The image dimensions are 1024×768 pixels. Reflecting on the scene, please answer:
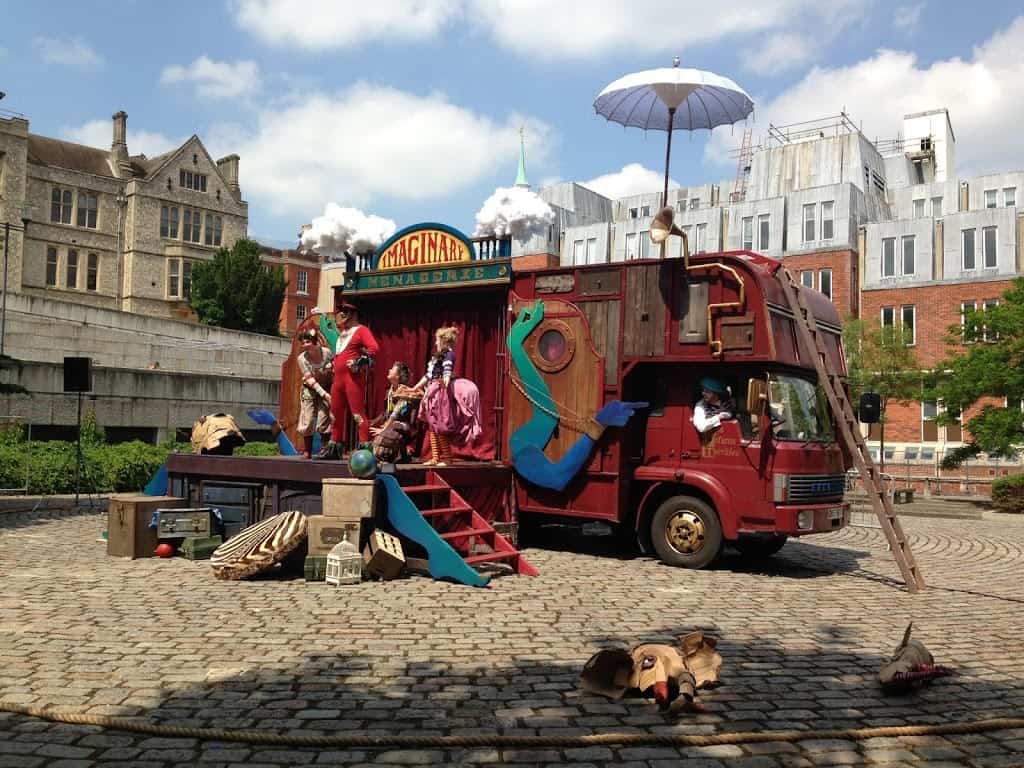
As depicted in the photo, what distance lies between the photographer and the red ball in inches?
426

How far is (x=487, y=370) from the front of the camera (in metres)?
13.1

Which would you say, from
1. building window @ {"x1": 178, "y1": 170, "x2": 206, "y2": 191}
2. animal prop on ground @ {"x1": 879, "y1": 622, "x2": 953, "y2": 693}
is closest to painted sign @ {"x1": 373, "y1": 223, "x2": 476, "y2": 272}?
animal prop on ground @ {"x1": 879, "y1": 622, "x2": 953, "y2": 693}

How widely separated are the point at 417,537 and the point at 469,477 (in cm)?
210

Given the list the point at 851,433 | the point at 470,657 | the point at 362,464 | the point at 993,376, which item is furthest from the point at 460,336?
the point at 993,376

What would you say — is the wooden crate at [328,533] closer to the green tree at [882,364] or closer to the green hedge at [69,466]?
the green hedge at [69,466]

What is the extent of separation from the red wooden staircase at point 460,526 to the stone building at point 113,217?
4738 centimetres

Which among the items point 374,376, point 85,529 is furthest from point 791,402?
point 85,529

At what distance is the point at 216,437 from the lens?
12492mm

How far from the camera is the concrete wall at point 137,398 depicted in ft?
75.4

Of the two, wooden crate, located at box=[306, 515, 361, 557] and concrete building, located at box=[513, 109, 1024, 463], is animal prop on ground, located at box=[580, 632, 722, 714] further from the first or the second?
concrete building, located at box=[513, 109, 1024, 463]

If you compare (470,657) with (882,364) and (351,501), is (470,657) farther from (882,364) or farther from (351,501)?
(882,364)

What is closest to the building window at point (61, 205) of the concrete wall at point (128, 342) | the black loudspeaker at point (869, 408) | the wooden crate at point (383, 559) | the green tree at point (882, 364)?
the concrete wall at point (128, 342)

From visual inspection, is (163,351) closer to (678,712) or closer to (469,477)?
(469,477)

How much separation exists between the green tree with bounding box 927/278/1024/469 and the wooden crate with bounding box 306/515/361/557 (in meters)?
19.9
